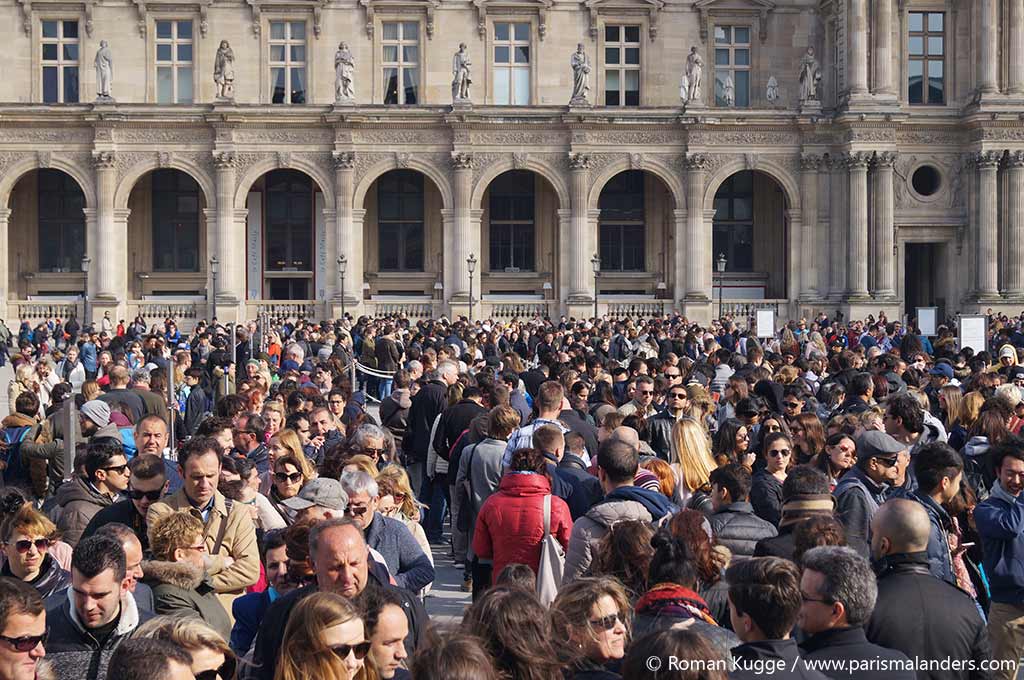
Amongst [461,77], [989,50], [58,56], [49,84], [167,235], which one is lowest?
A: [167,235]

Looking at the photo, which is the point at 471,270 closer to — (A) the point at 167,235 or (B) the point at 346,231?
(B) the point at 346,231

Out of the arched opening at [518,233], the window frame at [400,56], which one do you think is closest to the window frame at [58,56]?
the window frame at [400,56]

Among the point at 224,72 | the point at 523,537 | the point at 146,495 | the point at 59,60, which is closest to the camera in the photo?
the point at 146,495

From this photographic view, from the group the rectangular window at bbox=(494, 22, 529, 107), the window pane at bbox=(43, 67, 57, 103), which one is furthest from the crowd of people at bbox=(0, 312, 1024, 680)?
the window pane at bbox=(43, 67, 57, 103)

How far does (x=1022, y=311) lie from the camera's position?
4625cm

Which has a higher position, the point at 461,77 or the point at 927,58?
the point at 927,58

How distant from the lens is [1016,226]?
4678cm

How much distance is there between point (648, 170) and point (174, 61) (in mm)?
16803

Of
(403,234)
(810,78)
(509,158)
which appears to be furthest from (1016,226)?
(403,234)

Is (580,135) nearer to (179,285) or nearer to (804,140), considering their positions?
(804,140)

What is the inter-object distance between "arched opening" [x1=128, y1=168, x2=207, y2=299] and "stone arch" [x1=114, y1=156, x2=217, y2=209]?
3.79 m

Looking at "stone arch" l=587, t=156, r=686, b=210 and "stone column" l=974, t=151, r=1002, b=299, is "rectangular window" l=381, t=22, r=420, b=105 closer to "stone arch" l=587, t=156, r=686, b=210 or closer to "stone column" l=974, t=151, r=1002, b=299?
"stone arch" l=587, t=156, r=686, b=210

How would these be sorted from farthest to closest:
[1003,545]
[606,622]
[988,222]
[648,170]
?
[648,170] → [988,222] → [1003,545] → [606,622]

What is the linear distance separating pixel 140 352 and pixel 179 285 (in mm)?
24252
